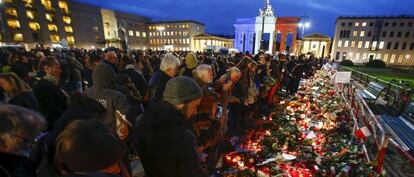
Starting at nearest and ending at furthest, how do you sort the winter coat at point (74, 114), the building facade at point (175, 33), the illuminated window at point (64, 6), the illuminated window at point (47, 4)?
the winter coat at point (74, 114)
the illuminated window at point (47, 4)
the illuminated window at point (64, 6)
the building facade at point (175, 33)

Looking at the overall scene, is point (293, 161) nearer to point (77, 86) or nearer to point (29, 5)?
point (77, 86)

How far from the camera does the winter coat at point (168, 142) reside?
1836 mm

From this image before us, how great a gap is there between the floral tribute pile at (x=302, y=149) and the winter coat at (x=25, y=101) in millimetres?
3283

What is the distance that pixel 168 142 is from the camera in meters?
1.82

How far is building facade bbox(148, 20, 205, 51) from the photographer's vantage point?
10025cm

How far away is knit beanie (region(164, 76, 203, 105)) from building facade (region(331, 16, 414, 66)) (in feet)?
290

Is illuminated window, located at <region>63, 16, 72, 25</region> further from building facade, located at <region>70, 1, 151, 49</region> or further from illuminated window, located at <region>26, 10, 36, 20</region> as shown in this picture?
illuminated window, located at <region>26, 10, 36, 20</region>

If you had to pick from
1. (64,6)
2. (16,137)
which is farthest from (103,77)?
(64,6)

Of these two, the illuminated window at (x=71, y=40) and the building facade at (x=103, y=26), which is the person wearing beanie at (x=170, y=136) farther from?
the illuminated window at (x=71, y=40)

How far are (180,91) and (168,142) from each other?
0.46m

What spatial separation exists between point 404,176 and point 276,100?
502 centimetres

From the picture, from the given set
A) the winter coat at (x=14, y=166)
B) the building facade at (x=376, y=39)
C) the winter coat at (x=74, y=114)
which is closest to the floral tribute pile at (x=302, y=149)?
the winter coat at (x=74, y=114)

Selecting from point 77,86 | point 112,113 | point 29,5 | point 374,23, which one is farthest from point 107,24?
point 374,23

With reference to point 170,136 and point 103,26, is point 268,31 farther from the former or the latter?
point 170,136
